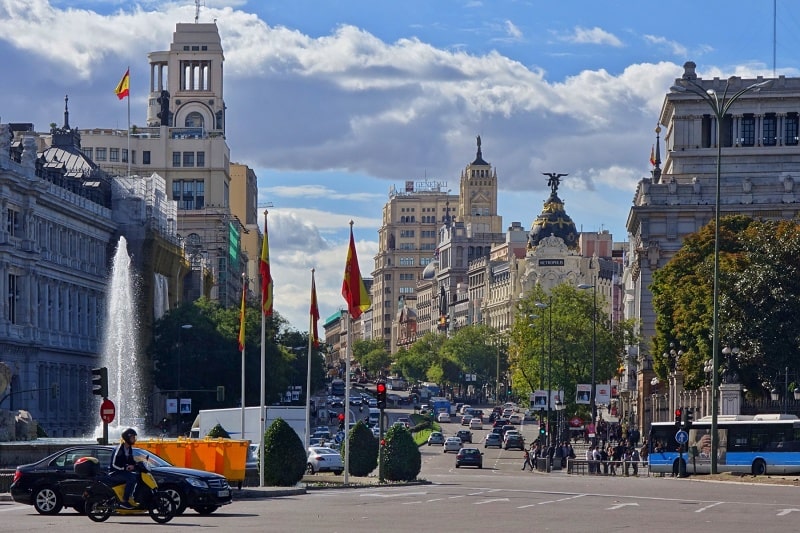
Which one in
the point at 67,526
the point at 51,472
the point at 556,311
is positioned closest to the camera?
the point at 67,526

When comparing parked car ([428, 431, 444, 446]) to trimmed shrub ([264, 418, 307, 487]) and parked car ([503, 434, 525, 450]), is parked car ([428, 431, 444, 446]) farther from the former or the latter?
trimmed shrub ([264, 418, 307, 487])

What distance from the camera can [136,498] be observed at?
3653 cm

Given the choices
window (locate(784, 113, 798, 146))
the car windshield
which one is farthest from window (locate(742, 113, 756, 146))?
the car windshield

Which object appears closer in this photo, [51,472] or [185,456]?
[51,472]

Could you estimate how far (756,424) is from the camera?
76688mm

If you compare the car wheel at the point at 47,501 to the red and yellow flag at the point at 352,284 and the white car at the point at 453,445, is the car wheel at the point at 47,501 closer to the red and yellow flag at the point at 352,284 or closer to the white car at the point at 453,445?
the red and yellow flag at the point at 352,284

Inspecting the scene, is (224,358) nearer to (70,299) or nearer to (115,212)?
(70,299)

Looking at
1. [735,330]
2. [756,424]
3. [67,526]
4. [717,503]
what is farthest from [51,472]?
[735,330]

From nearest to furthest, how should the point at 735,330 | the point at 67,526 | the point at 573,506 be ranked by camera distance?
the point at 67,526
the point at 573,506
the point at 735,330

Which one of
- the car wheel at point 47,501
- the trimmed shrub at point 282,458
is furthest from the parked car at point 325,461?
the car wheel at point 47,501

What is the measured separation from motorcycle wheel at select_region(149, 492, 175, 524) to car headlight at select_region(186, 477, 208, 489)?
2.23 metres

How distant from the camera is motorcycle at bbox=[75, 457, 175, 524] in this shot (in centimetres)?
3662

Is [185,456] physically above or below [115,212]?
below

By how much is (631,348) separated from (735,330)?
178 ft
